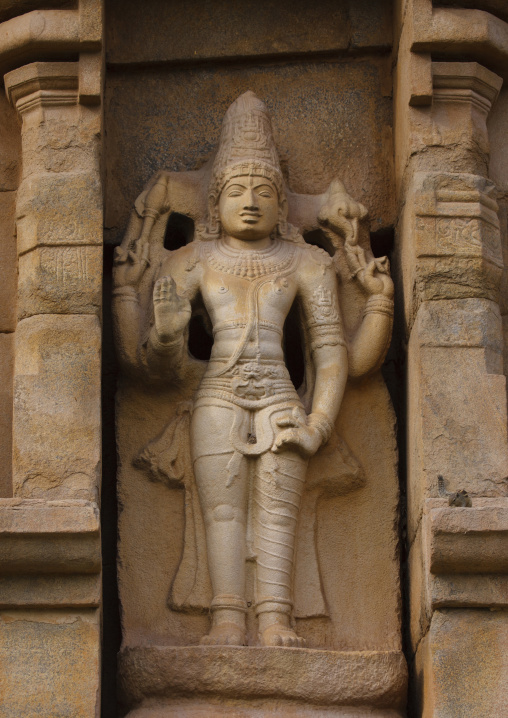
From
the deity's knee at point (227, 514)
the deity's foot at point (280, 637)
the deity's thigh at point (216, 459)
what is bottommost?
the deity's foot at point (280, 637)

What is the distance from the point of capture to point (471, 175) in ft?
25.3

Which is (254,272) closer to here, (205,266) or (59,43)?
(205,266)

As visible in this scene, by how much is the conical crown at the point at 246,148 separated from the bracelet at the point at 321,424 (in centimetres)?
120

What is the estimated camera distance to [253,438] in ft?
24.5

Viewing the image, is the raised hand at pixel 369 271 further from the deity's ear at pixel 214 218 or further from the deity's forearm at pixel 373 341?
the deity's ear at pixel 214 218

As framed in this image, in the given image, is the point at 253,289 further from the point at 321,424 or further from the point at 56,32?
the point at 56,32

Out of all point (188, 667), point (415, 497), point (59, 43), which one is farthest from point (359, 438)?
point (59, 43)

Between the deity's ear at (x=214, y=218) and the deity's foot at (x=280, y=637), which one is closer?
the deity's foot at (x=280, y=637)

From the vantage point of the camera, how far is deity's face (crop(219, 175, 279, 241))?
25.5 feet

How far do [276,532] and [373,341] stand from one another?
3.60ft

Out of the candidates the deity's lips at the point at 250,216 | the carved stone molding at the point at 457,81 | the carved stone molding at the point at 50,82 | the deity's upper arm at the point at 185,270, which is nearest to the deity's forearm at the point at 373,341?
the deity's lips at the point at 250,216

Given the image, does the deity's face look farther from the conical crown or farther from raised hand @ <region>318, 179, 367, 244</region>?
raised hand @ <region>318, 179, 367, 244</region>

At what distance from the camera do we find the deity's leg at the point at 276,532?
7.23 meters

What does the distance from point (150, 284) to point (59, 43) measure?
130 cm
